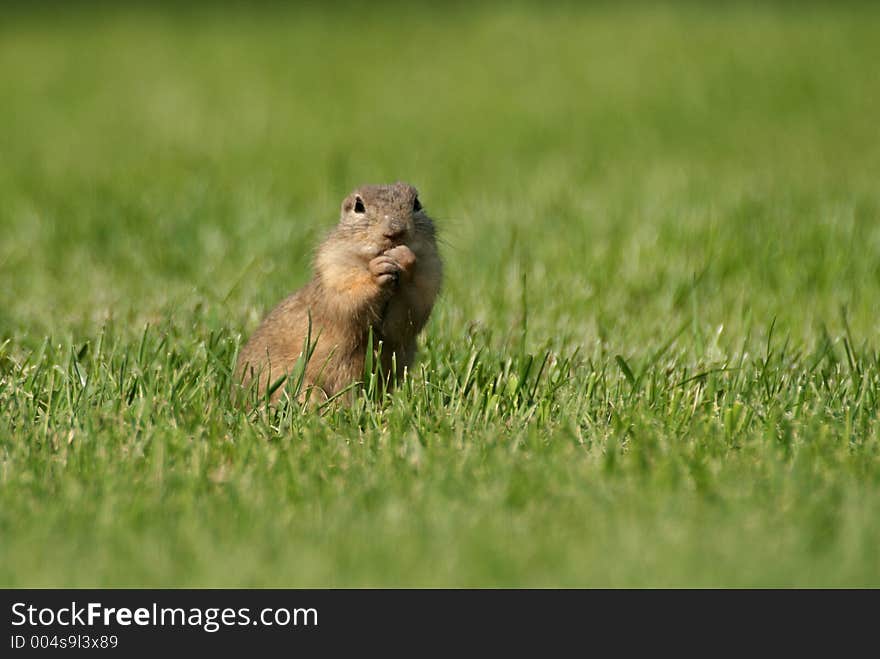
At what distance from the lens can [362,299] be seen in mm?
4684

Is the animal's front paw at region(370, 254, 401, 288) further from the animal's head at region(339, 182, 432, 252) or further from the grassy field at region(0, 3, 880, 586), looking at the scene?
the grassy field at region(0, 3, 880, 586)

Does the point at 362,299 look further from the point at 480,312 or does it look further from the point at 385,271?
the point at 480,312

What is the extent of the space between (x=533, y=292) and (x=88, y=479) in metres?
3.00

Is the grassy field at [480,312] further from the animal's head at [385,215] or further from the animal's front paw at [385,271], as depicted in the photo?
the animal's head at [385,215]

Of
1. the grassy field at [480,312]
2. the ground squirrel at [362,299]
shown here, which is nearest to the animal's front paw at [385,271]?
the ground squirrel at [362,299]

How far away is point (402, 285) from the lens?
186 inches

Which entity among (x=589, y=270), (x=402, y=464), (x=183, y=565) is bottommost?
(x=183, y=565)

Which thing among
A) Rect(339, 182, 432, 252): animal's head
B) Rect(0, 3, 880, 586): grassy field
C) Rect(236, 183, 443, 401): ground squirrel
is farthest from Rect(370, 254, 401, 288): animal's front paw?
Rect(0, 3, 880, 586): grassy field

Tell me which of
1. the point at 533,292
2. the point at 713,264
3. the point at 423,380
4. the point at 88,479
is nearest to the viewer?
the point at 88,479

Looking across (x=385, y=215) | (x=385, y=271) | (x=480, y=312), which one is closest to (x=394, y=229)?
(x=385, y=215)

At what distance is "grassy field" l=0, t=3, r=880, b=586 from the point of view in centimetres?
344

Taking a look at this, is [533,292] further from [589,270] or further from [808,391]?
[808,391]

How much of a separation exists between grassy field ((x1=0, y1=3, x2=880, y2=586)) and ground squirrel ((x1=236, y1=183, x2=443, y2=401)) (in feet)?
0.70
